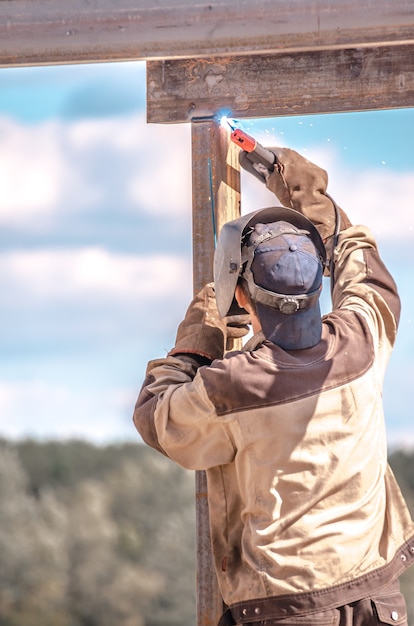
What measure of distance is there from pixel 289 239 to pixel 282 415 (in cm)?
56

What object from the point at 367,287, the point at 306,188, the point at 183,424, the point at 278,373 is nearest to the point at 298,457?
the point at 278,373

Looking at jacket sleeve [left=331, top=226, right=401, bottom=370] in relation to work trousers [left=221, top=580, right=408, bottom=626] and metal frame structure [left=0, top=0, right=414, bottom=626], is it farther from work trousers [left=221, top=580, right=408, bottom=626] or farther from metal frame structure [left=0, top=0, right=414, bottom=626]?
work trousers [left=221, top=580, right=408, bottom=626]

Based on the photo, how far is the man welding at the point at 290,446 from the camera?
422 cm

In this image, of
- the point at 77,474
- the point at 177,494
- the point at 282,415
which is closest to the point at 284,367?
the point at 282,415

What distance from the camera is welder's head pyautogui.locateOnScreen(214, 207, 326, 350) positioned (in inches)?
169

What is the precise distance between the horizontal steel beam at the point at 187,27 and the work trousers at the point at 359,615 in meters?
1.72

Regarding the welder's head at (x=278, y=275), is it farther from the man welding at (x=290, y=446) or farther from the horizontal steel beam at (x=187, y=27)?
the horizontal steel beam at (x=187, y=27)

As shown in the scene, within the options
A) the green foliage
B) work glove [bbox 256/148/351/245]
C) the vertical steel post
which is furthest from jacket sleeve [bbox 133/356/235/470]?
the green foliage

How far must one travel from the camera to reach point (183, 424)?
4.27m

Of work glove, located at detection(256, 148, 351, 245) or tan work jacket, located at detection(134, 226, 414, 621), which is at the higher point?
work glove, located at detection(256, 148, 351, 245)

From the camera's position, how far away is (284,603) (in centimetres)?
421

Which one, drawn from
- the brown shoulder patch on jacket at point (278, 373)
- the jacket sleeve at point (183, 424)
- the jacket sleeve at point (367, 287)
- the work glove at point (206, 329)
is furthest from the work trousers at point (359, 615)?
the work glove at point (206, 329)

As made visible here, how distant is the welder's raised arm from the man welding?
0.37m

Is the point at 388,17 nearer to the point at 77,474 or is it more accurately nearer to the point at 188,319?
the point at 188,319
